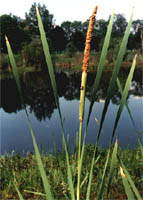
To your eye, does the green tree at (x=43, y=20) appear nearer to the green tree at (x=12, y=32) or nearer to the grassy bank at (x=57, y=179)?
the green tree at (x=12, y=32)

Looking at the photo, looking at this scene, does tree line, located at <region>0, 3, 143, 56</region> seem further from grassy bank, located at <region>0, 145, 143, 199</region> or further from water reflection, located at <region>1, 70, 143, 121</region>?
grassy bank, located at <region>0, 145, 143, 199</region>

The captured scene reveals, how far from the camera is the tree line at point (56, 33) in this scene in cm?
1786

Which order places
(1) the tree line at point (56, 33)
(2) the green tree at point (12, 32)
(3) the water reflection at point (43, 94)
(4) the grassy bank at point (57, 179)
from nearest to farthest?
(4) the grassy bank at point (57, 179) → (3) the water reflection at point (43, 94) → (1) the tree line at point (56, 33) → (2) the green tree at point (12, 32)

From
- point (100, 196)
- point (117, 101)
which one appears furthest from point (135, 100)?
point (100, 196)

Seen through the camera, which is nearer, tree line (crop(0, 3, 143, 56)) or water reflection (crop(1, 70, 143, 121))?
water reflection (crop(1, 70, 143, 121))

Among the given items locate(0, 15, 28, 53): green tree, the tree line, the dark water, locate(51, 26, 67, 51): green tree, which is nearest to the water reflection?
A: the dark water

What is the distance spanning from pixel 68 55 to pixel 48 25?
8.40 metres

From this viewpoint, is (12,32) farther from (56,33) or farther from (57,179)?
(57,179)

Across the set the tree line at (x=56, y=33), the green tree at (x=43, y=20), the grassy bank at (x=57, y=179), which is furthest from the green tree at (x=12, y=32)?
the grassy bank at (x=57, y=179)

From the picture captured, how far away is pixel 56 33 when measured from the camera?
2988 cm

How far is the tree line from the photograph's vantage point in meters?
17.9

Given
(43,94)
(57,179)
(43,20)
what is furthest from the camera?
(43,20)

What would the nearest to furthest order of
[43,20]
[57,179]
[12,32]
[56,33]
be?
[57,179], [12,32], [43,20], [56,33]

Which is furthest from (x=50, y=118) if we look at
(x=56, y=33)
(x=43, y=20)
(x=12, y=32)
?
(x=56, y=33)
